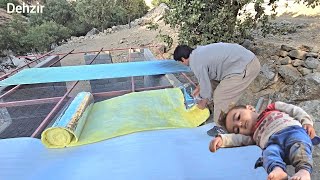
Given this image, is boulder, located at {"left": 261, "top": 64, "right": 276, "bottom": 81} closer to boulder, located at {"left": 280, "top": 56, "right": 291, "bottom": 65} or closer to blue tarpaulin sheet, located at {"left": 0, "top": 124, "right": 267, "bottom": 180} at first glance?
boulder, located at {"left": 280, "top": 56, "right": 291, "bottom": 65}

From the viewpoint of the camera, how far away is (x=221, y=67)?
2670 millimetres

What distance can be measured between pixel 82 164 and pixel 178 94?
Result: 1.67 m

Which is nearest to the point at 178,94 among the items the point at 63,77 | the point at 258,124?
the point at 63,77

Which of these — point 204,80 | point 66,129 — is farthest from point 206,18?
point 66,129

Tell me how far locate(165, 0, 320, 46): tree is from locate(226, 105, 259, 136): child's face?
363 centimetres

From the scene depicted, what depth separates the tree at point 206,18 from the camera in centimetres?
492

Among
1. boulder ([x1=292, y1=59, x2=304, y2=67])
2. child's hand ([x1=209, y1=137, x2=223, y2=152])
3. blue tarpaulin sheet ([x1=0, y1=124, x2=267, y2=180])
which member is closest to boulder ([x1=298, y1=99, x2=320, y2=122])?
boulder ([x1=292, y1=59, x2=304, y2=67])

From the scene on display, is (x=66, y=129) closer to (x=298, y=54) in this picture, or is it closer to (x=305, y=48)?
(x=298, y=54)

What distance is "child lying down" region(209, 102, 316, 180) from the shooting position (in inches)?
44.3

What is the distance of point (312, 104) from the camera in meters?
4.41

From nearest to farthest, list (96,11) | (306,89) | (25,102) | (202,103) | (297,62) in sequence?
(202,103)
(25,102)
(306,89)
(297,62)
(96,11)

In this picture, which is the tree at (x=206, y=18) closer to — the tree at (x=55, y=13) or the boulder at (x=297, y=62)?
the boulder at (x=297, y=62)

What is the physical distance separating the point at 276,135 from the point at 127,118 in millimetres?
1620

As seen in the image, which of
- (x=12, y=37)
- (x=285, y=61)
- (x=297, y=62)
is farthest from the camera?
(x=12, y=37)
